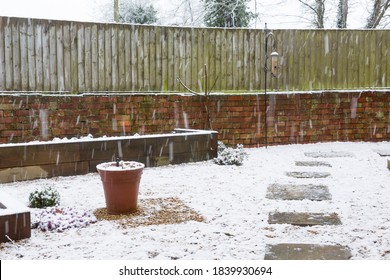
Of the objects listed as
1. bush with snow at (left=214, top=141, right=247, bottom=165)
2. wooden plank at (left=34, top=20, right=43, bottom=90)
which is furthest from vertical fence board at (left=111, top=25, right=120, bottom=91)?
bush with snow at (left=214, top=141, right=247, bottom=165)

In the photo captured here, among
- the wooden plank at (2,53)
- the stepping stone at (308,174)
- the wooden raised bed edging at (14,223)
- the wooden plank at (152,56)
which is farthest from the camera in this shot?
the wooden plank at (152,56)

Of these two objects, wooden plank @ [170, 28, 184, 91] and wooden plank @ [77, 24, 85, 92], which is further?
wooden plank @ [170, 28, 184, 91]

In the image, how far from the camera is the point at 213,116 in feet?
33.8

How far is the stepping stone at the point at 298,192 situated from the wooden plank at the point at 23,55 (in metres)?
4.86

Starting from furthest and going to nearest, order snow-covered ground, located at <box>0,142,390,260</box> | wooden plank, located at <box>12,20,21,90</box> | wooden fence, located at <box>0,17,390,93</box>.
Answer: wooden fence, located at <box>0,17,390,93</box> < wooden plank, located at <box>12,20,21,90</box> < snow-covered ground, located at <box>0,142,390,260</box>

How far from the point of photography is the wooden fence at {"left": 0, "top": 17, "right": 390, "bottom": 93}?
8.79 m

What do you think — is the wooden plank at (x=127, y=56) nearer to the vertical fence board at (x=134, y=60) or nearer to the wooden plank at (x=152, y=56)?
the vertical fence board at (x=134, y=60)

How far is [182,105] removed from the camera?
Answer: 394 inches

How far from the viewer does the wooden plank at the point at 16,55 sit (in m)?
8.59

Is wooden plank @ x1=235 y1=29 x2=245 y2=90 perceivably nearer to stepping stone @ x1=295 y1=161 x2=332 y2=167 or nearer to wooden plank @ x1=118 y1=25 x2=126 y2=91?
wooden plank @ x1=118 y1=25 x2=126 y2=91

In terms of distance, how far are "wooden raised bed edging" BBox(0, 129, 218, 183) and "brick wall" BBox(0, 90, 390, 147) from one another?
1.36 metres

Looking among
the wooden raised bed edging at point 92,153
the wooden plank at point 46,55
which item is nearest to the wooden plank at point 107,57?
the wooden plank at point 46,55

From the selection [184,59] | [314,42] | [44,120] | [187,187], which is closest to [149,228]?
[187,187]
